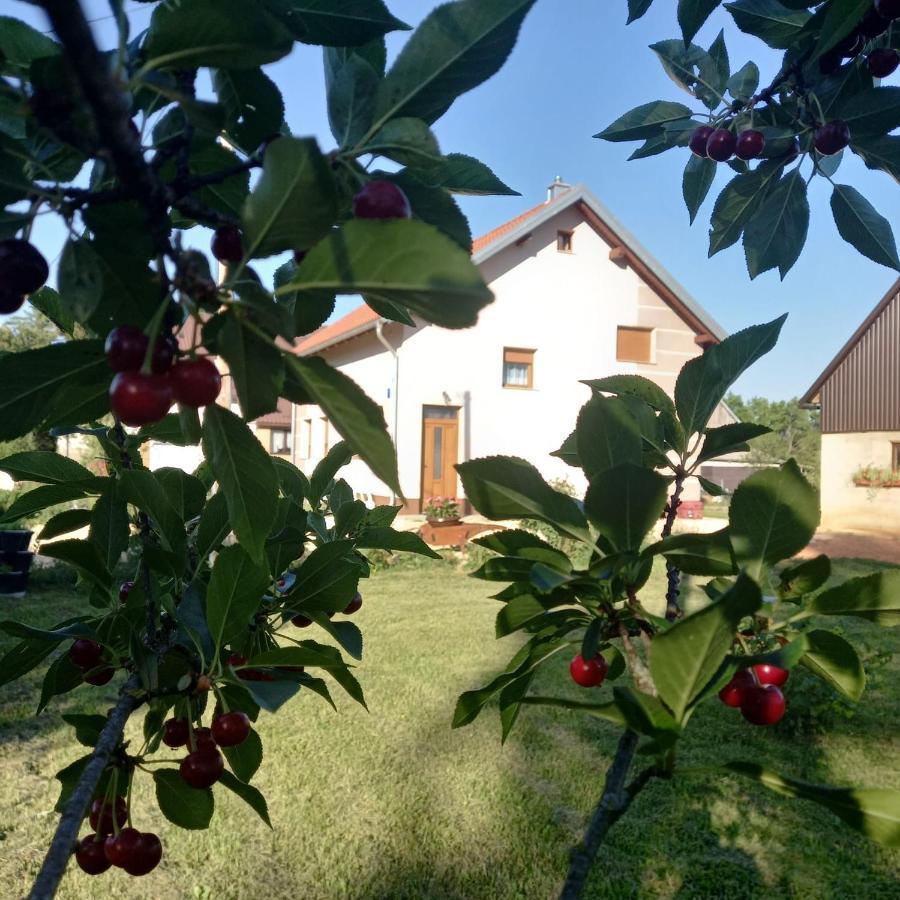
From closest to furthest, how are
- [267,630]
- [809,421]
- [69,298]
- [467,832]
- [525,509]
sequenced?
[69,298], [525,509], [267,630], [467,832], [809,421]

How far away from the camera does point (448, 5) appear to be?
67cm

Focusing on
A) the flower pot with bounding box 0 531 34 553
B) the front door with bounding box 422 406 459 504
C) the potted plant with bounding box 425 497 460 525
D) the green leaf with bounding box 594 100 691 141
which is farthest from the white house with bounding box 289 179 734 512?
the green leaf with bounding box 594 100 691 141

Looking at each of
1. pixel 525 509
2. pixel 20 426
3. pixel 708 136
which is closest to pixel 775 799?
pixel 708 136

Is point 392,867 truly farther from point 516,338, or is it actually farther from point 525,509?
point 516,338

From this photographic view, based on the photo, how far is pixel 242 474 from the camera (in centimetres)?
74

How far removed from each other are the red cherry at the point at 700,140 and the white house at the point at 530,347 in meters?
11.9

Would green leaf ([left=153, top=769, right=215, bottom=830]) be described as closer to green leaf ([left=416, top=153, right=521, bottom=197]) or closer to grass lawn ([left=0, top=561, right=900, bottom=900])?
green leaf ([left=416, top=153, right=521, bottom=197])

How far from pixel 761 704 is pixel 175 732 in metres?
0.87

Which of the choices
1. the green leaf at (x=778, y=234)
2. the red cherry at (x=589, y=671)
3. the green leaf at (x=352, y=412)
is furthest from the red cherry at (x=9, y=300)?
the green leaf at (x=778, y=234)

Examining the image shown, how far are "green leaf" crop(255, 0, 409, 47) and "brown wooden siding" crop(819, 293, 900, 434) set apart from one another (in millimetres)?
20949

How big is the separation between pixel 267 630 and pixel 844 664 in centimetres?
89

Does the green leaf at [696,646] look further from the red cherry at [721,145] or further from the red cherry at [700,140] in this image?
the red cherry at [700,140]

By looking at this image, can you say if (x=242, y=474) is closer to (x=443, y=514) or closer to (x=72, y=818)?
(x=72, y=818)

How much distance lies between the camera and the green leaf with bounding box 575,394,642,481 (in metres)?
0.83
